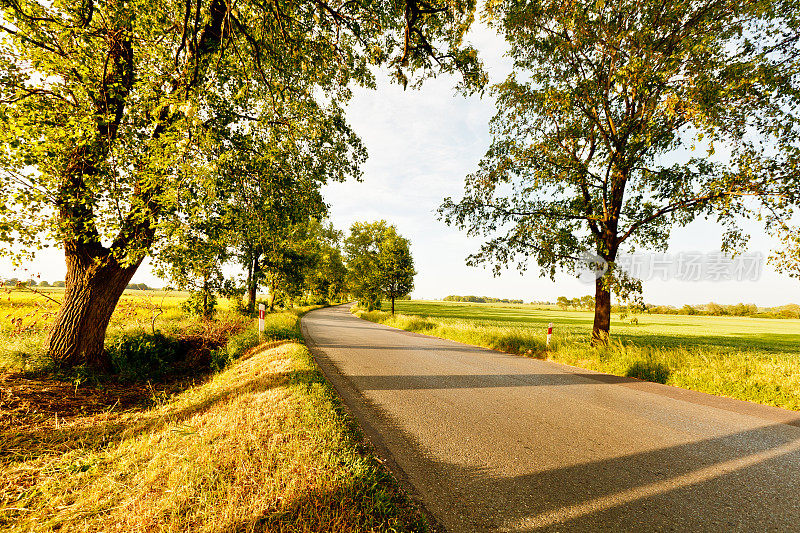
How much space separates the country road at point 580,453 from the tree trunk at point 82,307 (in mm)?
5069

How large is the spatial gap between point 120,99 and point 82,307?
4.20 m

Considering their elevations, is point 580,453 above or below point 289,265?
below

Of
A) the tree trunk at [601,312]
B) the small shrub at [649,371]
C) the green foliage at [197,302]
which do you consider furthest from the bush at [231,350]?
the tree trunk at [601,312]

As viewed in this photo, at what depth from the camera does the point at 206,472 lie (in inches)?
94.8

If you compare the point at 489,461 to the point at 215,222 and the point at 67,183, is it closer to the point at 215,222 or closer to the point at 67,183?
the point at 215,222

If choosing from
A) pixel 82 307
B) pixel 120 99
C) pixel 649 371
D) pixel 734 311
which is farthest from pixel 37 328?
pixel 734 311

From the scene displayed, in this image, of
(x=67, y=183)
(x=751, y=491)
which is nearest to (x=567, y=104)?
(x=751, y=491)

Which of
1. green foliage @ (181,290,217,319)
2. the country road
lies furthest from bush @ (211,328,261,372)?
the country road

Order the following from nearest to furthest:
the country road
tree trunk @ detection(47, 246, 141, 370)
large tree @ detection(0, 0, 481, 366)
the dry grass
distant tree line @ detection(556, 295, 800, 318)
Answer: the dry grass < the country road < large tree @ detection(0, 0, 481, 366) < tree trunk @ detection(47, 246, 141, 370) < distant tree line @ detection(556, 295, 800, 318)

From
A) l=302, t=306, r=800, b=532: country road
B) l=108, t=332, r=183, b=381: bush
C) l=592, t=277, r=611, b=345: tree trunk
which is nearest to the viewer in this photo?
l=302, t=306, r=800, b=532: country road

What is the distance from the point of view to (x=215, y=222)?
562 cm

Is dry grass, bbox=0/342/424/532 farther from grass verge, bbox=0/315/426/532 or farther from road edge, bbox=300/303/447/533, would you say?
road edge, bbox=300/303/447/533

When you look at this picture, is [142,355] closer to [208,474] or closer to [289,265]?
[208,474]

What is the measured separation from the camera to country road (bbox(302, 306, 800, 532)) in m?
2.28
